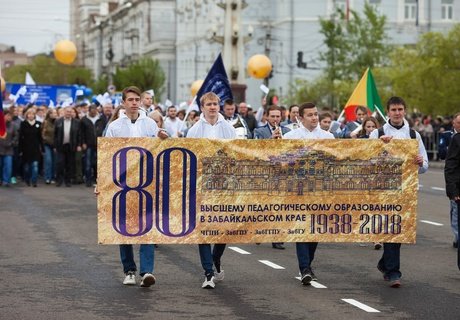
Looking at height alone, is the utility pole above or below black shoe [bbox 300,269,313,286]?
above

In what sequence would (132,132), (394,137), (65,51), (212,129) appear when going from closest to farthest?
(132,132) → (212,129) → (394,137) → (65,51)

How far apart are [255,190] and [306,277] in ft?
3.30

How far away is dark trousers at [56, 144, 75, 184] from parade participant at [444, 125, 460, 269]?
18.7 m

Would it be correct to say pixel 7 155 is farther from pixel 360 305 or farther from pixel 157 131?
pixel 360 305

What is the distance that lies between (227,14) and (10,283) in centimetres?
3777

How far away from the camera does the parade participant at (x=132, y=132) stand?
12742mm

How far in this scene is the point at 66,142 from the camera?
1241 inches

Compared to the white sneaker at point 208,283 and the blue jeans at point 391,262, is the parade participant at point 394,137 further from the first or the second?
the white sneaker at point 208,283

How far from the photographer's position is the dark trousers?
31325 mm

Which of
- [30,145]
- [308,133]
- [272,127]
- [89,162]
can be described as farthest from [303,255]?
[30,145]

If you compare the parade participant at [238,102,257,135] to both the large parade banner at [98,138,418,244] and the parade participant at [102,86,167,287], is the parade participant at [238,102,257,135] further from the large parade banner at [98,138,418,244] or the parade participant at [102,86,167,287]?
the parade participant at [102,86,167,287]

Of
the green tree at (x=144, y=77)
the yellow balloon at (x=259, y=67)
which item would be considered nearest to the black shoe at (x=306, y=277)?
the yellow balloon at (x=259, y=67)

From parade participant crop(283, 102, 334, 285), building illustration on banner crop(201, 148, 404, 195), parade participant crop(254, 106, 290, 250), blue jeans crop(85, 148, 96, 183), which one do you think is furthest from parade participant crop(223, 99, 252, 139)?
blue jeans crop(85, 148, 96, 183)

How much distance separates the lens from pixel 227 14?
5006cm
